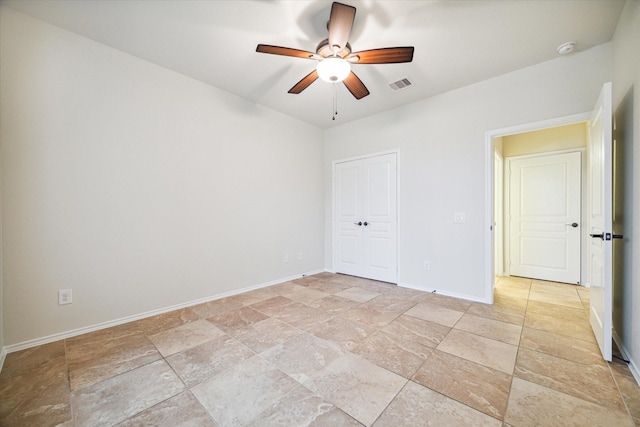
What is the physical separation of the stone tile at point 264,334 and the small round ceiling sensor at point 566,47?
3747 millimetres

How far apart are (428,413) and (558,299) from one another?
3072 millimetres

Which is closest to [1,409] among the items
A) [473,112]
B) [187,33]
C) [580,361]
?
[187,33]

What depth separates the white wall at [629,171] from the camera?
1.71 meters

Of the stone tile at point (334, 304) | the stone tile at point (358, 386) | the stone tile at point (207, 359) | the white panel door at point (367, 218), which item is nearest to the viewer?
the stone tile at point (358, 386)

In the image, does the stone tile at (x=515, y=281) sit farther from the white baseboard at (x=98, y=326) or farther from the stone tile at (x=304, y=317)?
the white baseboard at (x=98, y=326)

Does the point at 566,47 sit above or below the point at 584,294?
above

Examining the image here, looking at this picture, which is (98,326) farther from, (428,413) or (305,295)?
(428,413)

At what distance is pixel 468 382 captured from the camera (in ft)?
5.32

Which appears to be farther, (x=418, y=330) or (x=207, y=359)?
(x=418, y=330)

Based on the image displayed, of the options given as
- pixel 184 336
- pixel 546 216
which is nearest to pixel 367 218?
pixel 546 216

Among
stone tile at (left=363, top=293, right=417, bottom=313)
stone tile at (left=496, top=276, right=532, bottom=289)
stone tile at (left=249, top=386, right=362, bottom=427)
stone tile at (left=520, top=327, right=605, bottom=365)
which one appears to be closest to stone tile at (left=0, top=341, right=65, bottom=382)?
stone tile at (left=249, top=386, right=362, bottom=427)

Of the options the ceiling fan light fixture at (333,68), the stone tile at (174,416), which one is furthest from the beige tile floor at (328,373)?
the ceiling fan light fixture at (333,68)

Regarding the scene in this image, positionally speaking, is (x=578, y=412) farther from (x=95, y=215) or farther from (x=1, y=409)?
(x=95, y=215)

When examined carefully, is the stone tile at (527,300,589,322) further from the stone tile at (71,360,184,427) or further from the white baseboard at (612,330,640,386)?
the stone tile at (71,360,184,427)
